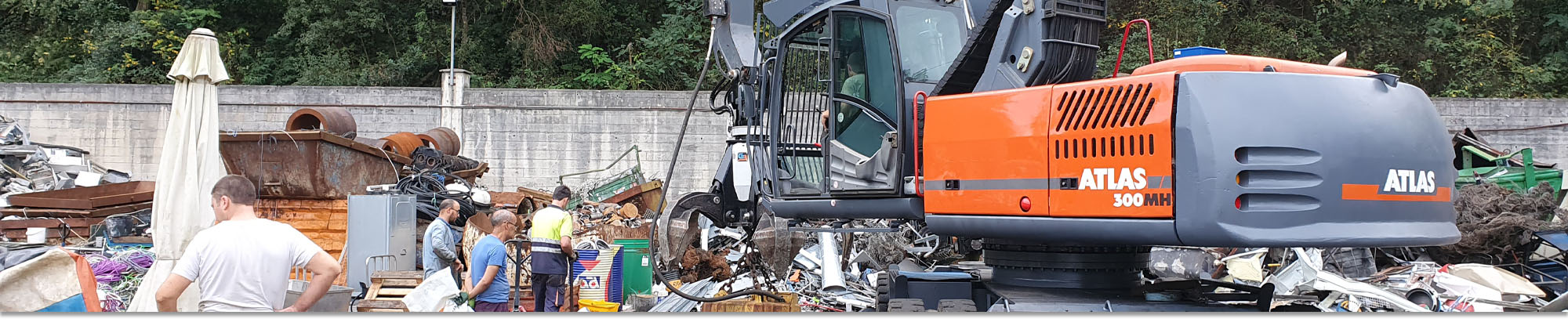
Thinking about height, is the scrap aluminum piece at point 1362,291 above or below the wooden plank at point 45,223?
below

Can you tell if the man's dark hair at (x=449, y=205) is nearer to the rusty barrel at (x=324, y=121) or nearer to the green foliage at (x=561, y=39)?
the rusty barrel at (x=324, y=121)

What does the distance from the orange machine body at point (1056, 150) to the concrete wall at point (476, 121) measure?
12822 millimetres

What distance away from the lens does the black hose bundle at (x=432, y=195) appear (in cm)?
1162

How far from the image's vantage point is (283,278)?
4727 millimetres

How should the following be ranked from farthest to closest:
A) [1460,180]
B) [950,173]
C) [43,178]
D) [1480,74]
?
[1480,74] → [43,178] → [1460,180] → [950,173]

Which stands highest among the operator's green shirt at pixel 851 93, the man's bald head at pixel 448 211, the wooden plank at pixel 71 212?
the operator's green shirt at pixel 851 93

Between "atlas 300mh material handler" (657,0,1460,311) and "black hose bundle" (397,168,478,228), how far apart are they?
5925 mm

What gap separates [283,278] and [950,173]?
291 centimetres

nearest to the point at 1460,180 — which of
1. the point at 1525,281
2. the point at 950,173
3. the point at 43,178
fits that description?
the point at 1525,281

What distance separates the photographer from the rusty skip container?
11.4 meters

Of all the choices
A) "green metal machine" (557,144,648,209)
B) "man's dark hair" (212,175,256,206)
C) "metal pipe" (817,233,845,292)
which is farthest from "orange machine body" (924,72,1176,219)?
"green metal machine" (557,144,648,209)

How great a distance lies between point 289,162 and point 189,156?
398 centimetres

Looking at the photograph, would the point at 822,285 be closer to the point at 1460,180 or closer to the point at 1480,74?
the point at 1460,180

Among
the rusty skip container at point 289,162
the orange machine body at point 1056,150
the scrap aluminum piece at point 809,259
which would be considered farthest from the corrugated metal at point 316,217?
the orange machine body at point 1056,150
